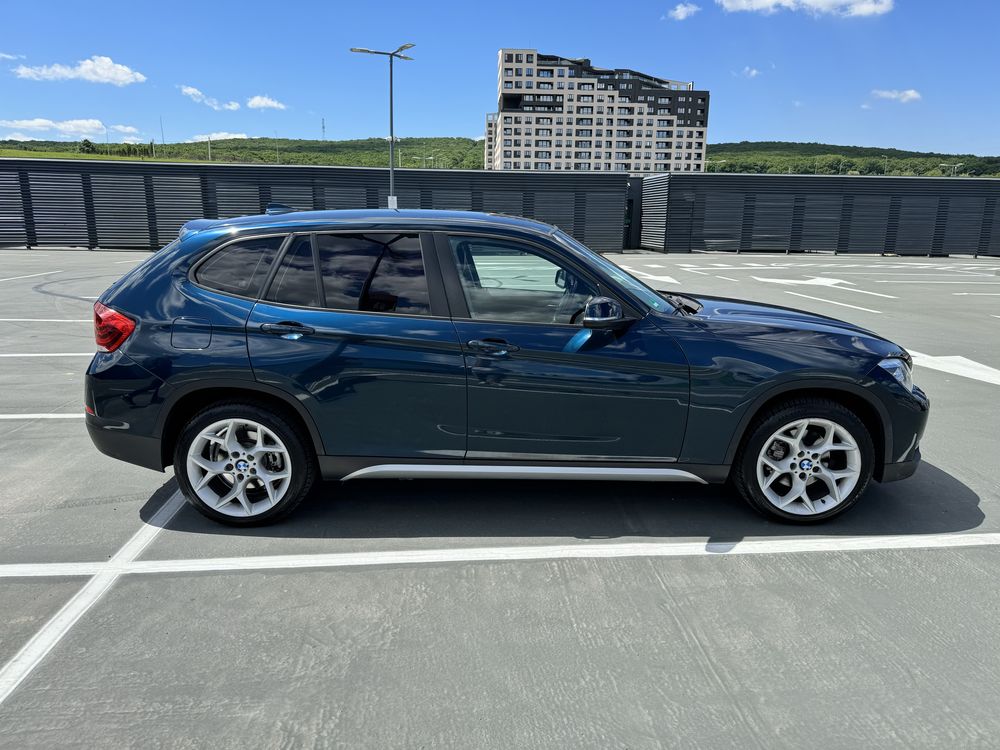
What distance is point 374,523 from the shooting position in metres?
3.80

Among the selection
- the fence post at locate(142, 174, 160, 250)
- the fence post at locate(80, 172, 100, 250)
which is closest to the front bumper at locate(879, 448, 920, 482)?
the fence post at locate(142, 174, 160, 250)

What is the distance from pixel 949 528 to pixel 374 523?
3179 millimetres

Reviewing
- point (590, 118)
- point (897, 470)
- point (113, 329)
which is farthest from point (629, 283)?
point (590, 118)

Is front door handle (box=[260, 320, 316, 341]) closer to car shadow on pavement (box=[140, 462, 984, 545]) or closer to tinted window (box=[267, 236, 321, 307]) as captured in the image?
tinted window (box=[267, 236, 321, 307])

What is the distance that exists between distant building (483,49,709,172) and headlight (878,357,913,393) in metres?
167

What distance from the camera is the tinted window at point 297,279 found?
3.65 m

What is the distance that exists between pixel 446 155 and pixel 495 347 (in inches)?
6578

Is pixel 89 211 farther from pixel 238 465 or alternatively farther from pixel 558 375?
pixel 558 375

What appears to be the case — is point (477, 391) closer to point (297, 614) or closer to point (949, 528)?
→ point (297, 614)

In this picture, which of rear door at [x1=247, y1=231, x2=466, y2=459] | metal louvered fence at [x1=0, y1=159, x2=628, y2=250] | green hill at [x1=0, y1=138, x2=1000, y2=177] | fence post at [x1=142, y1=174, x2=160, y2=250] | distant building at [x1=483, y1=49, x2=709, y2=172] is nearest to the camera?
rear door at [x1=247, y1=231, x2=466, y2=459]

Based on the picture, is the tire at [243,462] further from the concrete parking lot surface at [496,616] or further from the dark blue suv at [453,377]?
the concrete parking lot surface at [496,616]

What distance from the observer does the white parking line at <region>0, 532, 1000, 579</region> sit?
3283 millimetres

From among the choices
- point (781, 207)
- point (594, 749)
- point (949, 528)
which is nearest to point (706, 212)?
point (781, 207)

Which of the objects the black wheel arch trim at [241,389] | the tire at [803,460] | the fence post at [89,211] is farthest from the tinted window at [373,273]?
the fence post at [89,211]
